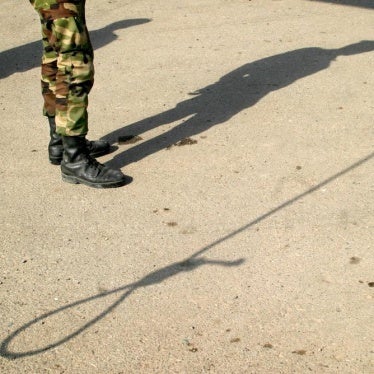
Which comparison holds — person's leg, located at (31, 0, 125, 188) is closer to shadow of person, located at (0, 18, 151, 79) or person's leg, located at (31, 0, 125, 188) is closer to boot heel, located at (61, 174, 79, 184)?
boot heel, located at (61, 174, 79, 184)

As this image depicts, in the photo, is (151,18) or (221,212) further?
(151,18)

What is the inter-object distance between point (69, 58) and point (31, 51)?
3481mm

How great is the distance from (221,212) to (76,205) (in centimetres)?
85

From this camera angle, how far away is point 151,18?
29.4ft

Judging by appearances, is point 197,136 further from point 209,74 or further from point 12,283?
point 12,283

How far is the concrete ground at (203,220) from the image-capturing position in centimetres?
346

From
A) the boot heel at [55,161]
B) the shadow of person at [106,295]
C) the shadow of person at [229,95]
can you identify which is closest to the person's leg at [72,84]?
the boot heel at [55,161]

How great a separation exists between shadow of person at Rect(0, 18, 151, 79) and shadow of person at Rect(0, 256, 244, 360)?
398 cm

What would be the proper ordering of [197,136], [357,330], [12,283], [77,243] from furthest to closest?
[197,136] → [77,243] → [12,283] → [357,330]

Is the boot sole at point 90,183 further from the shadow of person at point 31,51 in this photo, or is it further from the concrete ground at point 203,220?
the shadow of person at point 31,51

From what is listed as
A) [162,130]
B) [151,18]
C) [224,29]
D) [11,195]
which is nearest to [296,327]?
[11,195]

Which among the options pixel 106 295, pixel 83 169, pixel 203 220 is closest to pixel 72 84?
pixel 83 169

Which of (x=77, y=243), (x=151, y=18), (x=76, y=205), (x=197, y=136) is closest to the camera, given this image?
(x=77, y=243)

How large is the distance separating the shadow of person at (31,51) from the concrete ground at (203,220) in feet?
0.20
